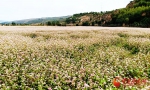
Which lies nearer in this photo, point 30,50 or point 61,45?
point 30,50

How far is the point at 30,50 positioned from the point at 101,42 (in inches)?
248

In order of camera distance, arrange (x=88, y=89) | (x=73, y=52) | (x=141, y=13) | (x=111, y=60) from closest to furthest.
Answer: (x=88, y=89)
(x=111, y=60)
(x=73, y=52)
(x=141, y=13)

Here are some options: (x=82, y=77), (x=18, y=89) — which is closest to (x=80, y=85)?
(x=82, y=77)

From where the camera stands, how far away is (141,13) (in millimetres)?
75688

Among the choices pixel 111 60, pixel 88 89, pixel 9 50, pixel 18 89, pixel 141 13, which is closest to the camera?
pixel 88 89

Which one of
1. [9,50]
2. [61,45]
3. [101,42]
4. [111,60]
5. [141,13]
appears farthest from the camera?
[141,13]

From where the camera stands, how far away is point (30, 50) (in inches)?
626

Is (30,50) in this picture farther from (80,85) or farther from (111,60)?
(80,85)

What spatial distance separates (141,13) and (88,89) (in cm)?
6951

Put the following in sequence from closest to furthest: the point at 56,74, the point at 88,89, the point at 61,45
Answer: the point at 88,89
the point at 56,74
the point at 61,45

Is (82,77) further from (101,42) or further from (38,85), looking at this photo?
(101,42)

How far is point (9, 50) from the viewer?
15.1 metres

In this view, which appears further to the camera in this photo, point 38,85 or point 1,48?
point 1,48

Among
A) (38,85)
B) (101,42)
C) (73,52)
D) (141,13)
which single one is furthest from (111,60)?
(141,13)
